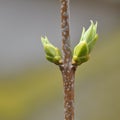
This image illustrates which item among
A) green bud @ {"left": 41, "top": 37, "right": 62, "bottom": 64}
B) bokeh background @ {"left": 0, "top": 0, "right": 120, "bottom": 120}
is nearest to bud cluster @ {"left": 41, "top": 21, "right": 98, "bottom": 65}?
green bud @ {"left": 41, "top": 37, "right": 62, "bottom": 64}

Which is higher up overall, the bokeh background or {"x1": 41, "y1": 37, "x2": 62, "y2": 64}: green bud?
the bokeh background

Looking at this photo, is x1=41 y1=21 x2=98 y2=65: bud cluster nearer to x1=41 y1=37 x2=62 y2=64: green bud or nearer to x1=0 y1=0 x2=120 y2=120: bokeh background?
x1=41 y1=37 x2=62 y2=64: green bud

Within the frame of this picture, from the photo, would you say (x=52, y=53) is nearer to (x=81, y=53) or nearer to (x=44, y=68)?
(x=81, y=53)

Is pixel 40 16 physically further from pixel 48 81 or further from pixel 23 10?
pixel 48 81

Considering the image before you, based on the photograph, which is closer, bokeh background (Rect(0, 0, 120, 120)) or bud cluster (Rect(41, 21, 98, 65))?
bud cluster (Rect(41, 21, 98, 65))

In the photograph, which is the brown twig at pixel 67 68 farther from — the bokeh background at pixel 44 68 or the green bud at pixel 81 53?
the bokeh background at pixel 44 68

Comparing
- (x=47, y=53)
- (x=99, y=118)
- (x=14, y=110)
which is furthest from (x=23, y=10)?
(x=47, y=53)
